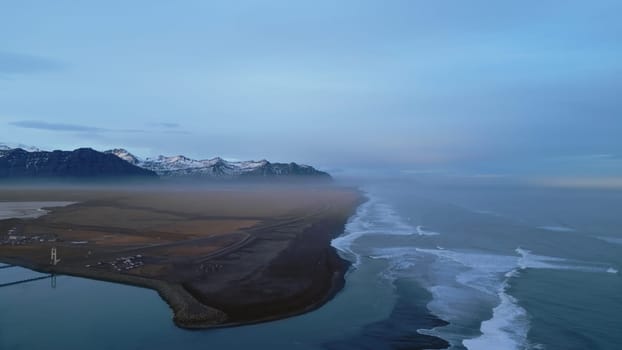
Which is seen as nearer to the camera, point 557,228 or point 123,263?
point 123,263

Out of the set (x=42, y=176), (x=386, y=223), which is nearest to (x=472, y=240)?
(x=386, y=223)

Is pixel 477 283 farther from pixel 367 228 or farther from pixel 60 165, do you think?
pixel 60 165

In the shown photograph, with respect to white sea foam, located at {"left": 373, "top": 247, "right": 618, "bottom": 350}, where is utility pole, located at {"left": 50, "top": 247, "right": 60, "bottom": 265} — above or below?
above

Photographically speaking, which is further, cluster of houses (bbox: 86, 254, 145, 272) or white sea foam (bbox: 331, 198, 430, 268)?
white sea foam (bbox: 331, 198, 430, 268)

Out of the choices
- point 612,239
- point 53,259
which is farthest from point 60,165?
point 612,239

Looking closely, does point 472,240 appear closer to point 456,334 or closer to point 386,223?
point 386,223

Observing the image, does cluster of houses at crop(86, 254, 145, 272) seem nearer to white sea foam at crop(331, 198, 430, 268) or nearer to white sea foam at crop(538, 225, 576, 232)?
white sea foam at crop(331, 198, 430, 268)

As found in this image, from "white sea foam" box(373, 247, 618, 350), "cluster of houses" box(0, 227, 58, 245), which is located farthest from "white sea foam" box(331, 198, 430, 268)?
"cluster of houses" box(0, 227, 58, 245)
